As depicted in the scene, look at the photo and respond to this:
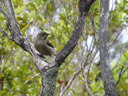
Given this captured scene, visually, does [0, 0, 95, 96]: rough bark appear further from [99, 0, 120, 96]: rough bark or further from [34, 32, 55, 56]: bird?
[34, 32, 55, 56]: bird

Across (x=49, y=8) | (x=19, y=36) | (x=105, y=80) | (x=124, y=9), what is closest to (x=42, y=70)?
(x=19, y=36)

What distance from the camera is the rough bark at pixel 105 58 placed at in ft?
6.02

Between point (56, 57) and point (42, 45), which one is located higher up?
point (42, 45)

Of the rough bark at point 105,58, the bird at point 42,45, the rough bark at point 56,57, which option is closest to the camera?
the rough bark at point 105,58

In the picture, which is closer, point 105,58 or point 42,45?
point 105,58

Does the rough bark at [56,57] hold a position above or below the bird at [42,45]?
below

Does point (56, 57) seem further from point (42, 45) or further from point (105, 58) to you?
point (42, 45)

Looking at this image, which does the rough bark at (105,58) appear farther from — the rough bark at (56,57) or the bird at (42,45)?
the bird at (42,45)

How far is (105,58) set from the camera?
6.25 ft

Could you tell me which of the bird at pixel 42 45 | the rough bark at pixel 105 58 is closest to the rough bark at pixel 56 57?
the rough bark at pixel 105 58

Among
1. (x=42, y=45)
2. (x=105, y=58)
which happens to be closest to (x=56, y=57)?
(x=105, y=58)

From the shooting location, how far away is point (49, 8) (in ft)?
19.0

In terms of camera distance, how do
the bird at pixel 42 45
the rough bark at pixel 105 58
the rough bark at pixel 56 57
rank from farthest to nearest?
the bird at pixel 42 45 → the rough bark at pixel 56 57 → the rough bark at pixel 105 58

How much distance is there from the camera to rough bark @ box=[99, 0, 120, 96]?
183 cm
